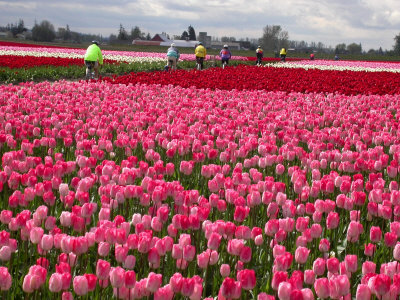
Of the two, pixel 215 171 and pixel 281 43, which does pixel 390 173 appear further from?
pixel 281 43

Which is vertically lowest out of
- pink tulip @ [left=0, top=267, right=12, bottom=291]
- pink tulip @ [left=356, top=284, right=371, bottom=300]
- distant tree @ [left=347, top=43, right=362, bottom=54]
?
pink tulip @ [left=0, top=267, right=12, bottom=291]

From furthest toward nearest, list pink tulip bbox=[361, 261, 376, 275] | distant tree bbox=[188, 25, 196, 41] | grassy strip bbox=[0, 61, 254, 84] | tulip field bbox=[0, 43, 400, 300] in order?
distant tree bbox=[188, 25, 196, 41], grassy strip bbox=[0, 61, 254, 84], pink tulip bbox=[361, 261, 376, 275], tulip field bbox=[0, 43, 400, 300]

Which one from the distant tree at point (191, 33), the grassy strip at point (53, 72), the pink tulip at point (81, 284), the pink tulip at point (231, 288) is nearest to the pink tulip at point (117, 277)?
the pink tulip at point (81, 284)

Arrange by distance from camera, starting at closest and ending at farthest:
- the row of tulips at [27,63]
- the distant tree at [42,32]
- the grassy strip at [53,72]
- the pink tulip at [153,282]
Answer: the pink tulip at [153,282] → the grassy strip at [53,72] → the row of tulips at [27,63] → the distant tree at [42,32]

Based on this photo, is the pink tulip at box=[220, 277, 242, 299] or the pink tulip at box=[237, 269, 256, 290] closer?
the pink tulip at box=[220, 277, 242, 299]

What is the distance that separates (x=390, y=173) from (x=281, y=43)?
368ft

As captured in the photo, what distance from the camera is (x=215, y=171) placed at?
4.62 metres

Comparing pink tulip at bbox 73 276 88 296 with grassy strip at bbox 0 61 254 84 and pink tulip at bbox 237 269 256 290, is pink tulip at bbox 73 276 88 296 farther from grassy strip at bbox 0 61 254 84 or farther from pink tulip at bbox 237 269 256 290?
grassy strip at bbox 0 61 254 84

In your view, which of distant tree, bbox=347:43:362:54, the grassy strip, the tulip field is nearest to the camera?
the tulip field

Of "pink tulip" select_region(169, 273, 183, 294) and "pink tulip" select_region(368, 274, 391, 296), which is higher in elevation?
"pink tulip" select_region(368, 274, 391, 296)

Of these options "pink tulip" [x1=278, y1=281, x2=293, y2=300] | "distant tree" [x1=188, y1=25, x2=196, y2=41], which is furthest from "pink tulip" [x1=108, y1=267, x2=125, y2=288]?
"distant tree" [x1=188, y1=25, x2=196, y2=41]

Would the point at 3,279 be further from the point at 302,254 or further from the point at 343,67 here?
the point at 343,67

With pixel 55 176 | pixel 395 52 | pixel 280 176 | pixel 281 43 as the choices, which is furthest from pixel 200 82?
pixel 281 43

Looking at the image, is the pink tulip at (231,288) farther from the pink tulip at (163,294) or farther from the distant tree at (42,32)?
Answer: the distant tree at (42,32)
